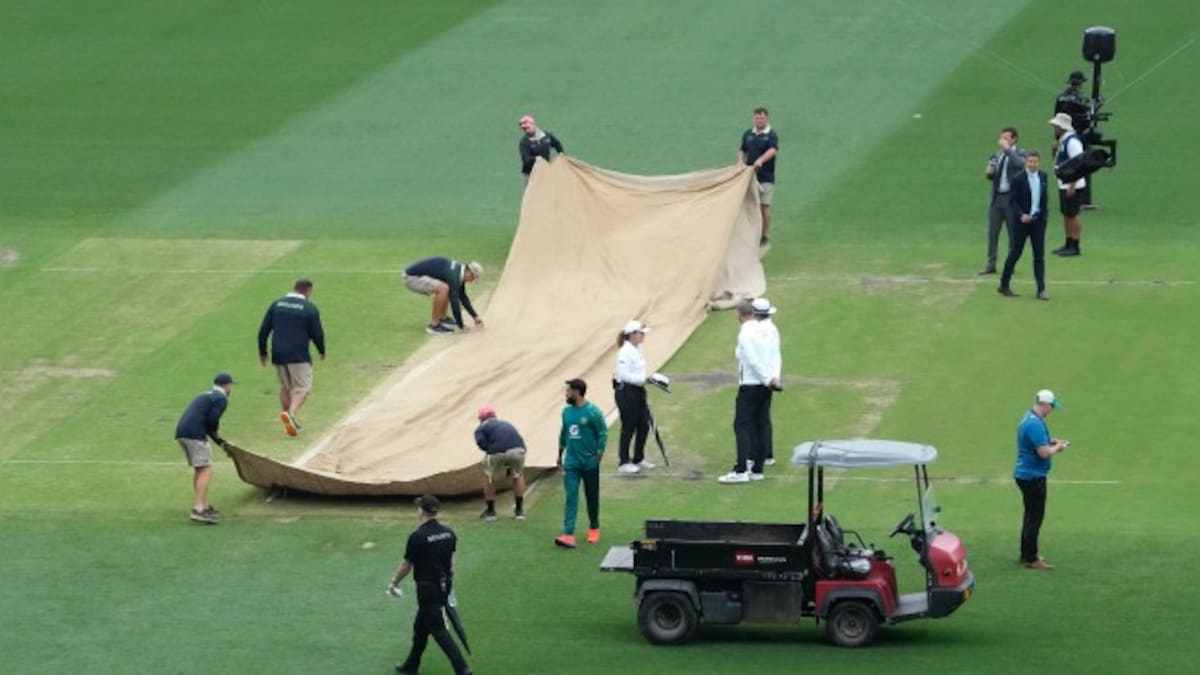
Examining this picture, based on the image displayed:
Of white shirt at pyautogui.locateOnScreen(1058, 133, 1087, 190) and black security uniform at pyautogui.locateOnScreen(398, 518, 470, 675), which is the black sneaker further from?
white shirt at pyautogui.locateOnScreen(1058, 133, 1087, 190)

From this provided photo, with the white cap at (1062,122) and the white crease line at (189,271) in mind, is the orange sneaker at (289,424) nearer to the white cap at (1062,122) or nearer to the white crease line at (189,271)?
the white crease line at (189,271)

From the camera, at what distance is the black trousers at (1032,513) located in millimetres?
24547

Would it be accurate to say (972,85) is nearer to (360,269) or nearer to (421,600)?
(360,269)

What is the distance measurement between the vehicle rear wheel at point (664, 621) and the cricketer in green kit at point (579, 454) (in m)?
2.87

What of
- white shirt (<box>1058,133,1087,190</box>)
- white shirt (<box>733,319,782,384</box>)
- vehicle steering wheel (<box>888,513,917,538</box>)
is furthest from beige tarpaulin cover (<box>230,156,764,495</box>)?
vehicle steering wheel (<box>888,513,917,538</box>)

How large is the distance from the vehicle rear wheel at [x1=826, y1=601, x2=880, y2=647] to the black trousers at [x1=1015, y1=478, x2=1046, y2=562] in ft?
8.48

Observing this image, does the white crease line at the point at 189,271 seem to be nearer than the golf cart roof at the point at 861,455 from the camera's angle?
No

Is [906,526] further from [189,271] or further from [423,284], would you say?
[189,271]

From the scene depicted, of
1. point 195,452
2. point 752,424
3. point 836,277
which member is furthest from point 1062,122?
point 195,452

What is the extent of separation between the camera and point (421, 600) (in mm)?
21906

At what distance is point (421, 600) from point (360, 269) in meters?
15.6

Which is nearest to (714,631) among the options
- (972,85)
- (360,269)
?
(360,269)

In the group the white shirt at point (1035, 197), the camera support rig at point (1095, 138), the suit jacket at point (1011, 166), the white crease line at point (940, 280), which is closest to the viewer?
the white shirt at point (1035, 197)

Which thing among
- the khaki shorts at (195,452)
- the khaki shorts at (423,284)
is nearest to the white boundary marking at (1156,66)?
the khaki shorts at (423,284)
